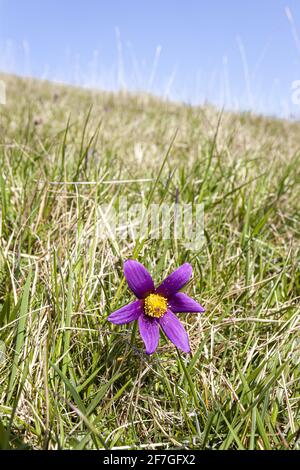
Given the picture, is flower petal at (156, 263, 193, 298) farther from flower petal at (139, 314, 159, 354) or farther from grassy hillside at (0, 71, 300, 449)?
grassy hillside at (0, 71, 300, 449)

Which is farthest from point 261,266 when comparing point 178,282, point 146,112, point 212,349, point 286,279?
point 146,112

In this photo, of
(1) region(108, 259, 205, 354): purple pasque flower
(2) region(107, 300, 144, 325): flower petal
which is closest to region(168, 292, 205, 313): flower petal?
(1) region(108, 259, 205, 354): purple pasque flower

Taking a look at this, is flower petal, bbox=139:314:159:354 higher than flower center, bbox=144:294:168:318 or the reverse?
the reverse

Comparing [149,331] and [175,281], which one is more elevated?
[175,281]

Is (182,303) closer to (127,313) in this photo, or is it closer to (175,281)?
(175,281)

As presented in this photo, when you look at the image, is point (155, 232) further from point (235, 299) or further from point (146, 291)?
point (146, 291)

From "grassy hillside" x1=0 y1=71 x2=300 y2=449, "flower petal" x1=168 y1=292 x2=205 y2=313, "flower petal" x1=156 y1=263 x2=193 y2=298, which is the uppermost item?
"flower petal" x1=156 y1=263 x2=193 y2=298

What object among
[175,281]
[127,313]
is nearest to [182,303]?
[175,281]
